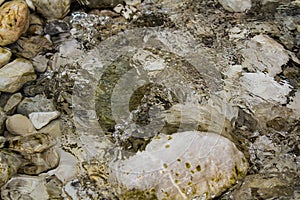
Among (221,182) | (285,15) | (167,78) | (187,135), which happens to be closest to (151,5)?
(167,78)

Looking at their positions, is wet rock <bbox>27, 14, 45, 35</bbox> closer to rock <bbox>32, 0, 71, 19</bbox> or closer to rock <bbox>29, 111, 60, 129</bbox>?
rock <bbox>32, 0, 71, 19</bbox>

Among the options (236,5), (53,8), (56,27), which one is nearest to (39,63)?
(56,27)

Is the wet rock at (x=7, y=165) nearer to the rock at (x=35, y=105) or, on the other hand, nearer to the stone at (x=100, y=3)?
the rock at (x=35, y=105)

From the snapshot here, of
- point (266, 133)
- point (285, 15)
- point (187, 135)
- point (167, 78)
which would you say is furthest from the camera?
point (285, 15)

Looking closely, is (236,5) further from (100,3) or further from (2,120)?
(2,120)

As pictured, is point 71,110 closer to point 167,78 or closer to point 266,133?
point 167,78

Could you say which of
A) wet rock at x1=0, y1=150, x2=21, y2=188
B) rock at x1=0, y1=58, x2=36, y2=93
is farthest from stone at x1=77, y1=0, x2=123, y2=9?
wet rock at x1=0, y1=150, x2=21, y2=188

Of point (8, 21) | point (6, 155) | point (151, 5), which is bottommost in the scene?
point (6, 155)
